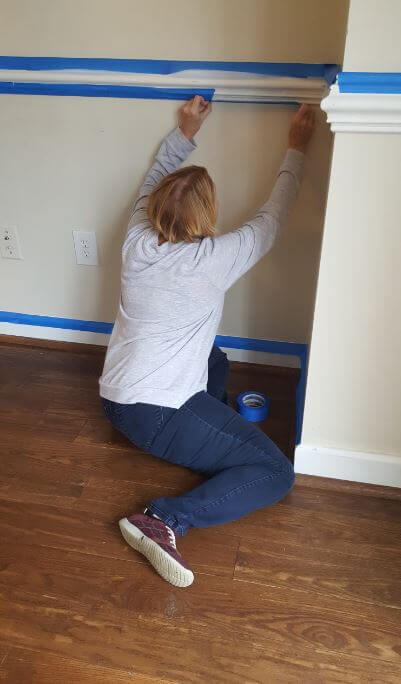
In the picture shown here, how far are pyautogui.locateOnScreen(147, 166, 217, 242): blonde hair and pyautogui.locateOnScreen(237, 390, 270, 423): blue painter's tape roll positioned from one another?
56 centimetres

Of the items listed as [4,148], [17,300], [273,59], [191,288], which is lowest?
[17,300]

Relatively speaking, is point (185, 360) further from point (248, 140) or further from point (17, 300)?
point (17, 300)

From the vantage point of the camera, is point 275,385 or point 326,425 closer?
point 326,425

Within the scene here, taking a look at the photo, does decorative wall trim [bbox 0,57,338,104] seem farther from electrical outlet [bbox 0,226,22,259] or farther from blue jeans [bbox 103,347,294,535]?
blue jeans [bbox 103,347,294,535]

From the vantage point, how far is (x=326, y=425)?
1.37 metres

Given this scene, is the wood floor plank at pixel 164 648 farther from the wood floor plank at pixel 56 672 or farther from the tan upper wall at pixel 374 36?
the tan upper wall at pixel 374 36

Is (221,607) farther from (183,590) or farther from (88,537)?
(88,537)

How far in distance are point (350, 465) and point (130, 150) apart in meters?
1.00

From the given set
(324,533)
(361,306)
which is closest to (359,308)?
(361,306)

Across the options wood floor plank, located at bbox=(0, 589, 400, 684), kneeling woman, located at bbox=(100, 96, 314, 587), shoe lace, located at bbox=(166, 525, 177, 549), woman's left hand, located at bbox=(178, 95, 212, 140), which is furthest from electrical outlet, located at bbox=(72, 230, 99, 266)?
wood floor plank, located at bbox=(0, 589, 400, 684)

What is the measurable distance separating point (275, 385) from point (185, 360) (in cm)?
51

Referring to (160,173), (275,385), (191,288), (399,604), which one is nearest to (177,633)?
(399,604)

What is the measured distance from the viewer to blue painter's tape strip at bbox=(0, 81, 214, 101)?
1.47 metres

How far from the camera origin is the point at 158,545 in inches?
46.8
